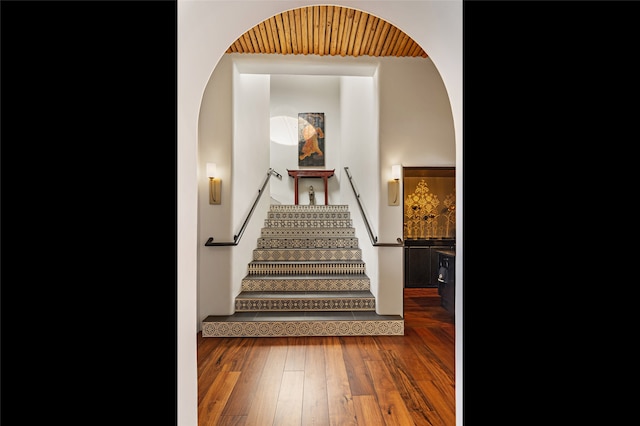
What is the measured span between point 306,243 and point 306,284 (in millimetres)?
1097

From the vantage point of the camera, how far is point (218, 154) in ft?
14.1

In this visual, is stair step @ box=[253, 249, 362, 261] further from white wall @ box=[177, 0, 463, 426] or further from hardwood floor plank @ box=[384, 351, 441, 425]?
white wall @ box=[177, 0, 463, 426]

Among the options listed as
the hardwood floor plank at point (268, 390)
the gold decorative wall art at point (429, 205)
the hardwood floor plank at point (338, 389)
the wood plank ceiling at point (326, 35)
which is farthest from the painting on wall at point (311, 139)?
the hardwood floor plank at point (268, 390)

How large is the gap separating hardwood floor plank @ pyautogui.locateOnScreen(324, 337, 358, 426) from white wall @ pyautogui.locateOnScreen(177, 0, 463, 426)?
1.08 meters

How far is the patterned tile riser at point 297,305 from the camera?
4.32 metres

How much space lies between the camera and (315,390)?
8.71 feet

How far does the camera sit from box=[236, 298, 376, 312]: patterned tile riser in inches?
170

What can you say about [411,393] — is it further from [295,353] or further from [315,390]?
[295,353]

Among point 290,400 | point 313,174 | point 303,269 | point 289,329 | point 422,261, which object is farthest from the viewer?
point 313,174

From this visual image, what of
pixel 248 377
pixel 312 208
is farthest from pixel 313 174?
pixel 248 377

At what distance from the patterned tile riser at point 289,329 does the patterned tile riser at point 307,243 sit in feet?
6.00
